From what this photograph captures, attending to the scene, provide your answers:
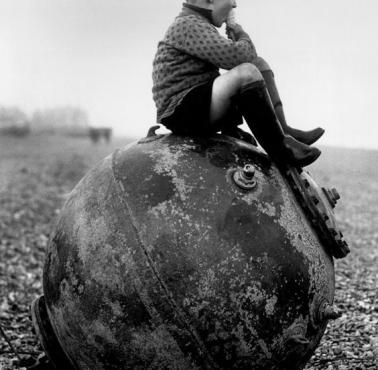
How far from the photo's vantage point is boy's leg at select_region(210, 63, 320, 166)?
324 centimetres

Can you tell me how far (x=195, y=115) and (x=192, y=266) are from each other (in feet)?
3.64

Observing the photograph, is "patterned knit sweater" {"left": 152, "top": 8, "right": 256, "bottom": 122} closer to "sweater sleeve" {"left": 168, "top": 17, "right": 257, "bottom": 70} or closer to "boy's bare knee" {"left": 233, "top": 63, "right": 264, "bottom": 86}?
"sweater sleeve" {"left": 168, "top": 17, "right": 257, "bottom": 70}

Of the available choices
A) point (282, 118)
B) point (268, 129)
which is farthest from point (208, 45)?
point (282, 118)

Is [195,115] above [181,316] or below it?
above

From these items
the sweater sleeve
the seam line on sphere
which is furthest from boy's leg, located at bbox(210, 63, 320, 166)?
the seam line on sphere

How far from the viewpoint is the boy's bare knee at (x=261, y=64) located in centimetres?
365

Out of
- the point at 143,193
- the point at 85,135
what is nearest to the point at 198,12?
the point at 143,193

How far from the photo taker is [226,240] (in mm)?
2967

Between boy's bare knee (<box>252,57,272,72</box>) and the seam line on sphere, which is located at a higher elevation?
boy's bare knee (<box>252,57,272,72</box>)

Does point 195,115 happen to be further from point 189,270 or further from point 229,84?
point 189,270

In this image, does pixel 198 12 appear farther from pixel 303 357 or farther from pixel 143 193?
pixel 303 357

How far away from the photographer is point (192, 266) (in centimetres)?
292

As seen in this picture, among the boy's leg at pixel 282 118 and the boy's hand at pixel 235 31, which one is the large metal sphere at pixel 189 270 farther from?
the boy's hand at pixel 235 31

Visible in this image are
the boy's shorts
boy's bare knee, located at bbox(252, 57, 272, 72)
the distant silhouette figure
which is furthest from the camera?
the distant silhouette figure
